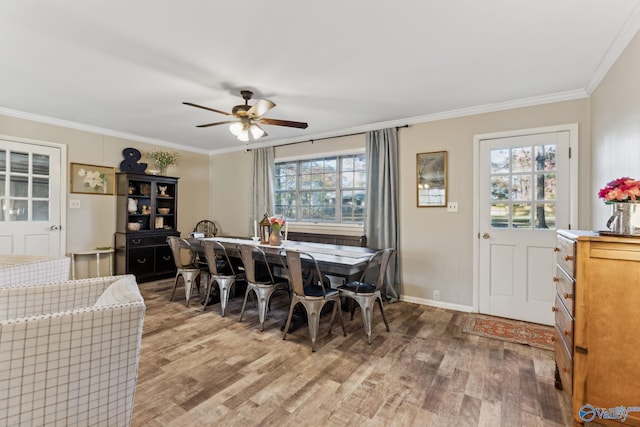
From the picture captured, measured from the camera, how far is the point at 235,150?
5922mm

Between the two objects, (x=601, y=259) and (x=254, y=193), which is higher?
(x=254, y=193)

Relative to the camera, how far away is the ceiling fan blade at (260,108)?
274 centimetres

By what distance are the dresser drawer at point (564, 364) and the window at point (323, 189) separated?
110 inches

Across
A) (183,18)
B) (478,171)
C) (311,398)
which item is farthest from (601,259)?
(183,18)

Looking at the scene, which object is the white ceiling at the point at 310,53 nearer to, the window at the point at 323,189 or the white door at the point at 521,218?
the white door at the point at 521,218

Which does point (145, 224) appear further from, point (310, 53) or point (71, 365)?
point (71, 365)

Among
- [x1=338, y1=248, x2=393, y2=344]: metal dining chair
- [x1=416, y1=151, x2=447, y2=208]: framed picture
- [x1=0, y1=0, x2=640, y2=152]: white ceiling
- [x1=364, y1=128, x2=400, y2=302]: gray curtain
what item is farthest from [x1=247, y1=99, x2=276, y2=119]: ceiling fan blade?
[x1=416, y1=151, x2=447, y2=208]: framed picture

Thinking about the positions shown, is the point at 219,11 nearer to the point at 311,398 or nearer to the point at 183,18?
the point at 183,18

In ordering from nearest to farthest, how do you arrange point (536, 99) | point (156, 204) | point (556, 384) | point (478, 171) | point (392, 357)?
point (556, 384), point (392, 357), point (536, 99), point (478, 171), point (156, 204)

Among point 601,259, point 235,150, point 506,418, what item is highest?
point 235,150

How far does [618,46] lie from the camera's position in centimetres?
219

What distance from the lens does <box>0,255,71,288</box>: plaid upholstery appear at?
6.03 ft

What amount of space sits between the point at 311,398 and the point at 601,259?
5.92 feet

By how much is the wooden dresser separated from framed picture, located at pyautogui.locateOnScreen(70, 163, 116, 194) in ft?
18.7
